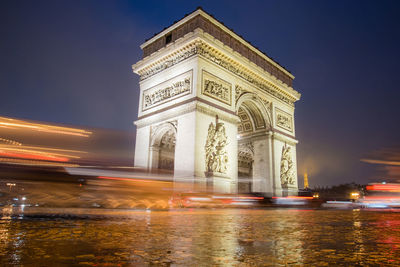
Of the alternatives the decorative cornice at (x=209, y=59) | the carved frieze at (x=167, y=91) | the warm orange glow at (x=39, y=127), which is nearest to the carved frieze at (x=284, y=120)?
the decorative cornice at (x=209, y=59)

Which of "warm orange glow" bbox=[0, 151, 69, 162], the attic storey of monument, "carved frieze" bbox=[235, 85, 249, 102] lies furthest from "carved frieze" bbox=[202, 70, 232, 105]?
"warm orange glow" bbox=[0, 151, 69, 162]

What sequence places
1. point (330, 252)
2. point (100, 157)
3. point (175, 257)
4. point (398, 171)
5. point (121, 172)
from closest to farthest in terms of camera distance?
point (175, 257) < point (330, 252) < point (100, 157) < point (121, 172) < point (398, 171)

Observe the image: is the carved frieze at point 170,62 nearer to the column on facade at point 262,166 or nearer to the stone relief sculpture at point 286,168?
the column on facade at point 262,166

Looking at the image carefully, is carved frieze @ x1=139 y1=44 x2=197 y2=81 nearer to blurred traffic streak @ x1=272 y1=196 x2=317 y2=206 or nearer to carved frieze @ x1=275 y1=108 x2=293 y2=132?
carved frieze @ x1=275 y1=108 x2=293 y2=132

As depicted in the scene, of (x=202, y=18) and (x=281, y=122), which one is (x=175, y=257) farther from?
(x=281, y=122)

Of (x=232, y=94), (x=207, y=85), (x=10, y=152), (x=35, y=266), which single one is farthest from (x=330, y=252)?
(x=232, y=94)

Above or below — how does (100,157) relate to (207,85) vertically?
below
